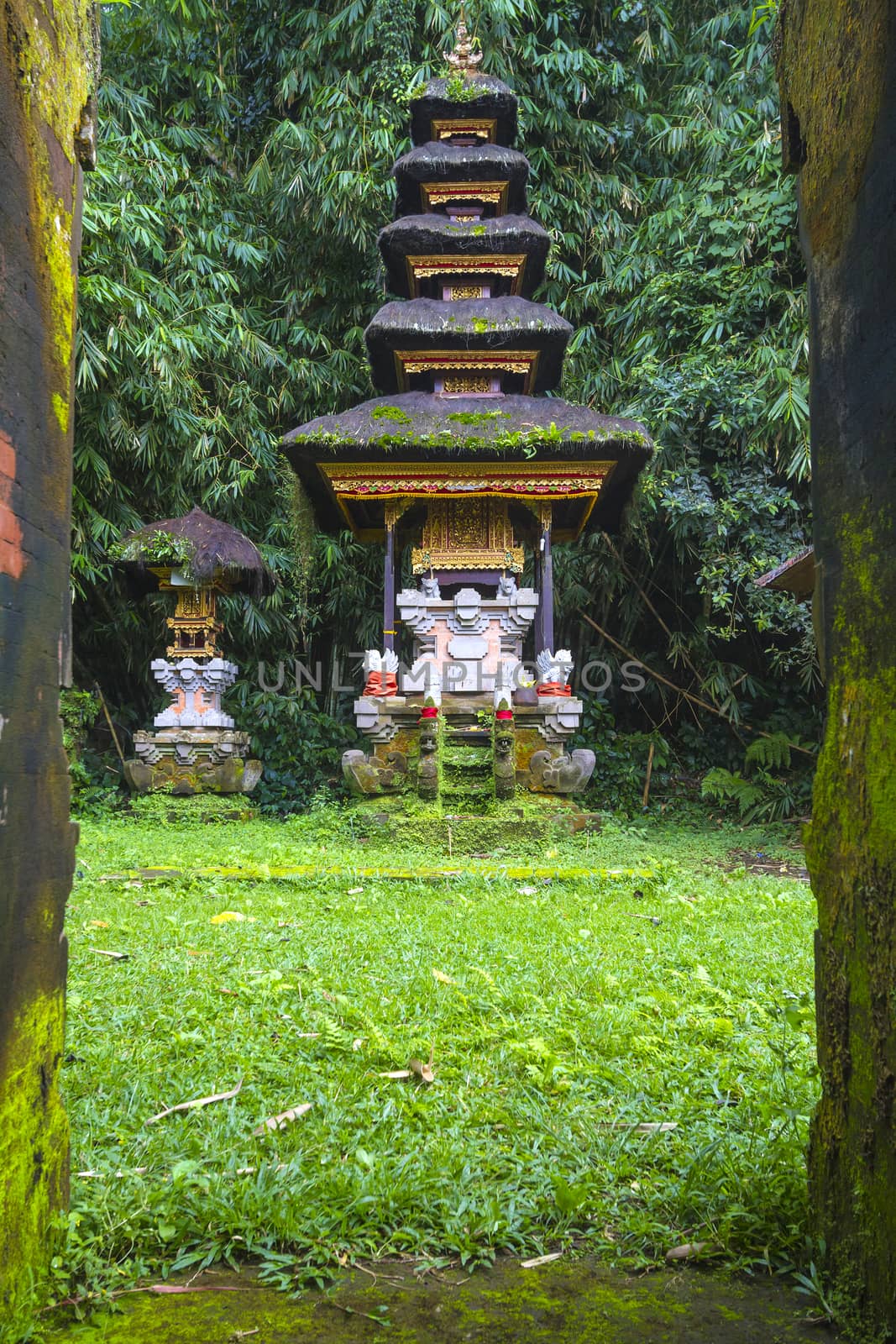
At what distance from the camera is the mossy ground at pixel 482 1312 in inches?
59.5

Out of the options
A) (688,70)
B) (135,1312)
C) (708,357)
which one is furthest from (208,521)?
(135,1312)

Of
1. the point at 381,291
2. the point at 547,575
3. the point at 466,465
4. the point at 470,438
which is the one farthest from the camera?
the point at 381,291

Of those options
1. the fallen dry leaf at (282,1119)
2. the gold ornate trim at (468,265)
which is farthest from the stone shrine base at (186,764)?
the fallen dry leaf at (282,1119)

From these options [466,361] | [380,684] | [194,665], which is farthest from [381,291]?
[380,684]

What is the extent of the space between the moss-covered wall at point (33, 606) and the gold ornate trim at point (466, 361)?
29.2 ft

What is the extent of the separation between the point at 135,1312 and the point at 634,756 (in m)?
11.6

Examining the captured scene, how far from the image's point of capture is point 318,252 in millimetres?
12945

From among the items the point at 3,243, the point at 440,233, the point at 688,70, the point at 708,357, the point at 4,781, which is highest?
the point at 688,70

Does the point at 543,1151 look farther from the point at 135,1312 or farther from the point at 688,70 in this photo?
the point at 688,70

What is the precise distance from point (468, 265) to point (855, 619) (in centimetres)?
1023

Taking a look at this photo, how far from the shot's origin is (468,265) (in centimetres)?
1077

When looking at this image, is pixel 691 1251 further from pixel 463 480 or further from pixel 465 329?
pixel 465 329

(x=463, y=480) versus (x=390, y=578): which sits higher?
(x=463, y=480)
